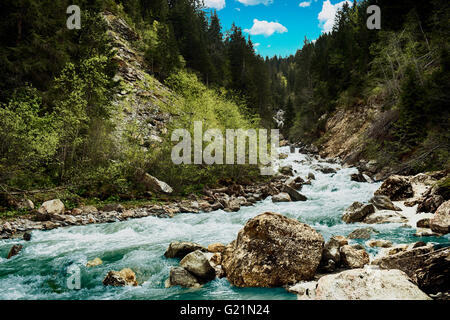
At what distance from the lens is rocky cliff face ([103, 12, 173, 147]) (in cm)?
2309

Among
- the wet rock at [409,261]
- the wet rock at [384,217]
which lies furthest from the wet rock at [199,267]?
the wet rock at [384,217]

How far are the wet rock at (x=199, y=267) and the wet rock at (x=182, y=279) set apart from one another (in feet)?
0.37

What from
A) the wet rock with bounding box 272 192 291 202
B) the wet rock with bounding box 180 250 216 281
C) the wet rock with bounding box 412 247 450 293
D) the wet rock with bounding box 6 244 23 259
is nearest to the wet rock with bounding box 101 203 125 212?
the wet rock with bounding box 6 244 23 259

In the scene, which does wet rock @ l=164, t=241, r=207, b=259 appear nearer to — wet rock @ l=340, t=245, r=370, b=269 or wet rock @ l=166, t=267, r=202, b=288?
wet rock @ l=166, t=267, r=202, b=288

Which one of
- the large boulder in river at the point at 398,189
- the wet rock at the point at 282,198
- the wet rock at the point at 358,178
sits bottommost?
the wet rock at the point at 282,198

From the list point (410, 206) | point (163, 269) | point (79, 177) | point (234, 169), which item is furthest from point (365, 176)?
point (79, 177)

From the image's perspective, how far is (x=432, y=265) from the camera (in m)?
3.94

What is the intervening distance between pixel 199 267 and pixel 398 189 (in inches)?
439

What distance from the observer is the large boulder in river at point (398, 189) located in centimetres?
1151

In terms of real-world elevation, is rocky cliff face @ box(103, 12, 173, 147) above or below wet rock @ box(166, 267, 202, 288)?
above

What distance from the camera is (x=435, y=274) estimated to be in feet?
12.5

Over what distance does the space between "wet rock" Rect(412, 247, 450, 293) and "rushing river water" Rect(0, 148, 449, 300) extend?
2.18 metres

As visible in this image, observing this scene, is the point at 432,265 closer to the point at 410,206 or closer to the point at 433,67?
the point at 410,206

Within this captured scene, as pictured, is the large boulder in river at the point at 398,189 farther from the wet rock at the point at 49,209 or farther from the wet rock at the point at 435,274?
the wet rock at the point at 49,209
